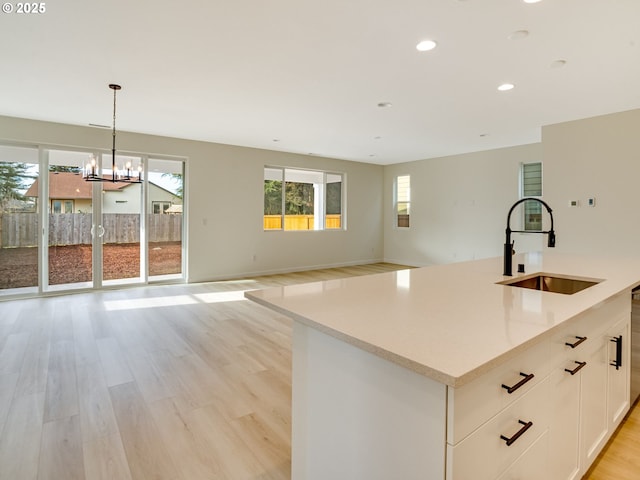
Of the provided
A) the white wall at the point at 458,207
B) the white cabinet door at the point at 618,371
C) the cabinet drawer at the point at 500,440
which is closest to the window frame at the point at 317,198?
the white wall at the point at 458,207

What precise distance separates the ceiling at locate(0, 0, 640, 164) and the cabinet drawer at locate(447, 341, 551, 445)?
7.57 feet

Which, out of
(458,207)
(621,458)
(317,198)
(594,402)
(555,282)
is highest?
(317,198)

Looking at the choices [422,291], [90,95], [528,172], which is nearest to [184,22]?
[90,95]

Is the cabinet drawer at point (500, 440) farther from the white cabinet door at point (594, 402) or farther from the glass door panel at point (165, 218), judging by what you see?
the glass door panel at point (165, 218)

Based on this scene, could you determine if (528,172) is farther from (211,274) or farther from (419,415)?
(419,415)

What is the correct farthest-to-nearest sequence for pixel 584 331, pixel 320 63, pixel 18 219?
pixel 18 219 → pixel 320 63 → pixel 584 331

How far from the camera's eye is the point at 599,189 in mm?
4754

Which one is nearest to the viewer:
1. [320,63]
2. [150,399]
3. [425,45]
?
[150,399]

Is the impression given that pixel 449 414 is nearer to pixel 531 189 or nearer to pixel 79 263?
pixel 79 263

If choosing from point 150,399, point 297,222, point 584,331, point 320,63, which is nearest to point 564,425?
point 584,331

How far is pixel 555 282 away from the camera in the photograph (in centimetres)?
220

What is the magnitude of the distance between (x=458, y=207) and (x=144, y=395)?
7072mm

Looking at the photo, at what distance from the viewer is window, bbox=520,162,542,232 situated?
6.52m

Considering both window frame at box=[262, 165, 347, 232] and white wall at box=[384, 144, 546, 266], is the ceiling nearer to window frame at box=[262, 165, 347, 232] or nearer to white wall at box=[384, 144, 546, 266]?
white wall at box=[384, 144, 546, 266]
